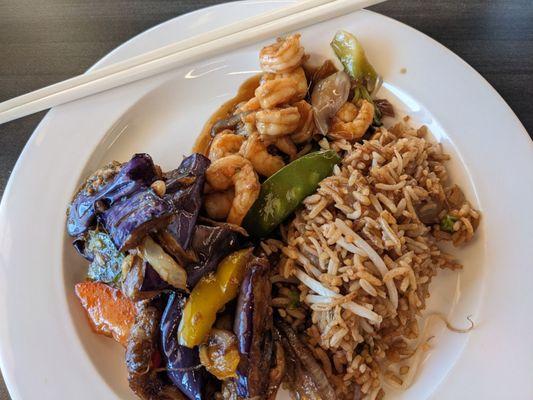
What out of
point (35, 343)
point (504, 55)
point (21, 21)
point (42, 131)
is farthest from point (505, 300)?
point (21, 21)

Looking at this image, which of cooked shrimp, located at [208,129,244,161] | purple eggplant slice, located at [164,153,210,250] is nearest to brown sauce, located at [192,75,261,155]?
cooked shrimp, located at [208,129,244,161]

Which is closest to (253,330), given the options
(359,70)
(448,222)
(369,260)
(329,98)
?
(369,260)

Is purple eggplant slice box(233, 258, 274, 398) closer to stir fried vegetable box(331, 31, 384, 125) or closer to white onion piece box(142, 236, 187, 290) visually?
white onion piece box(142, 236, 187, 290)

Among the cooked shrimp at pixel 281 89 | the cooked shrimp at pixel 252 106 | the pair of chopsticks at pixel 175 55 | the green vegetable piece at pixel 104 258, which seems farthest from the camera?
the pair of chopsticks at pixel 175 55

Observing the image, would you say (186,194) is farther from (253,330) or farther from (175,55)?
(175,55)

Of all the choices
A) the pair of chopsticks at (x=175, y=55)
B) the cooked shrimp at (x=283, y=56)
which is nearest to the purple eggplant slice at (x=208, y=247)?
the cooked shrimp at (x=283, y=56)

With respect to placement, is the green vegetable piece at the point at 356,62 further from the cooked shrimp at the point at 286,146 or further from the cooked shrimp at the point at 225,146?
the cooked shrimp at the point at 225,146
